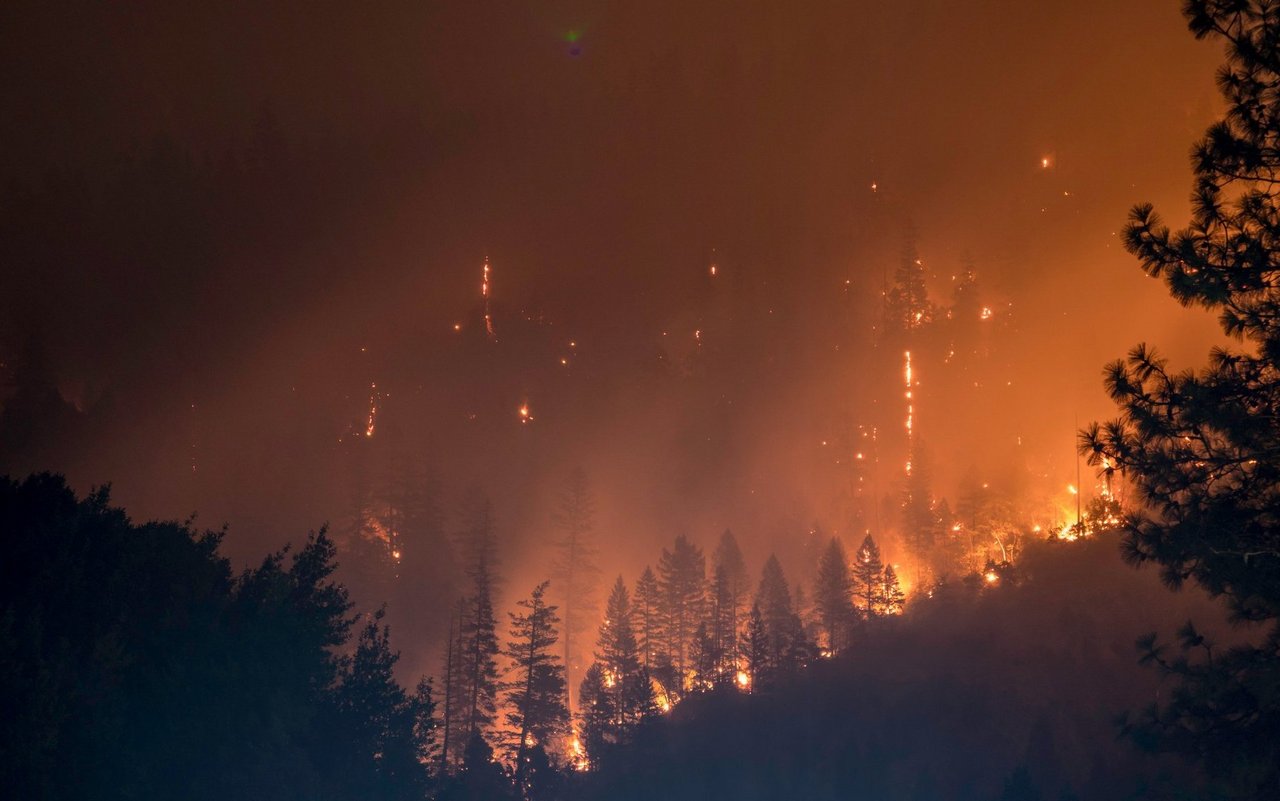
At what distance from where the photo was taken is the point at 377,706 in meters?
24.5

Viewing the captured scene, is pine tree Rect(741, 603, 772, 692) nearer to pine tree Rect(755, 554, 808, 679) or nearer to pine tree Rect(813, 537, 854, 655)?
pine tree Rect(755, 554, 808, 679)

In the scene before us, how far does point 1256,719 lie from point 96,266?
171404 millimetres

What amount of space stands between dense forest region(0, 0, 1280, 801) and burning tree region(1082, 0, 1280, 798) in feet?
0.13

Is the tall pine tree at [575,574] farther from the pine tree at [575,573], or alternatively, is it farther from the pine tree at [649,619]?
the pine tree at [649,619]

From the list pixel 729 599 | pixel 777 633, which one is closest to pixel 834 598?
pixel 777 633

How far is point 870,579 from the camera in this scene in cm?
5638

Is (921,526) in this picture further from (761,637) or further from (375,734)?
(375,734)

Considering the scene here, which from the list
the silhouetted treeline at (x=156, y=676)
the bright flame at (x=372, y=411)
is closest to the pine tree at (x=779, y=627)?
the silhouetted treeline at (x=156, y=676)

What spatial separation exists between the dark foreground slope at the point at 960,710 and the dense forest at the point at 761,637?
165 millimetres

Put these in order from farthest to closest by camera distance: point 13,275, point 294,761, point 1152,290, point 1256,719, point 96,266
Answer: point 96,266
point 13,275
point 1152,290
point 294,761
point 1256,719

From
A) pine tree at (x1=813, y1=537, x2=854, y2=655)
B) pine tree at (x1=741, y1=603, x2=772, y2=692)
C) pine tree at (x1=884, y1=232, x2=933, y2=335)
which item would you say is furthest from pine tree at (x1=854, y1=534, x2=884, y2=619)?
pine tree at (x1=884, y1=232, x2=933, y2=335)

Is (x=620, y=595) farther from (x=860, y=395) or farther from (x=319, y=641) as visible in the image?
(x=860, y=395)

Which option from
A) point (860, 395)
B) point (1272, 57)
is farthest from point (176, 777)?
point (860, 395)

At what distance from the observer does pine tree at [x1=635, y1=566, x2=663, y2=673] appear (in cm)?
6156
